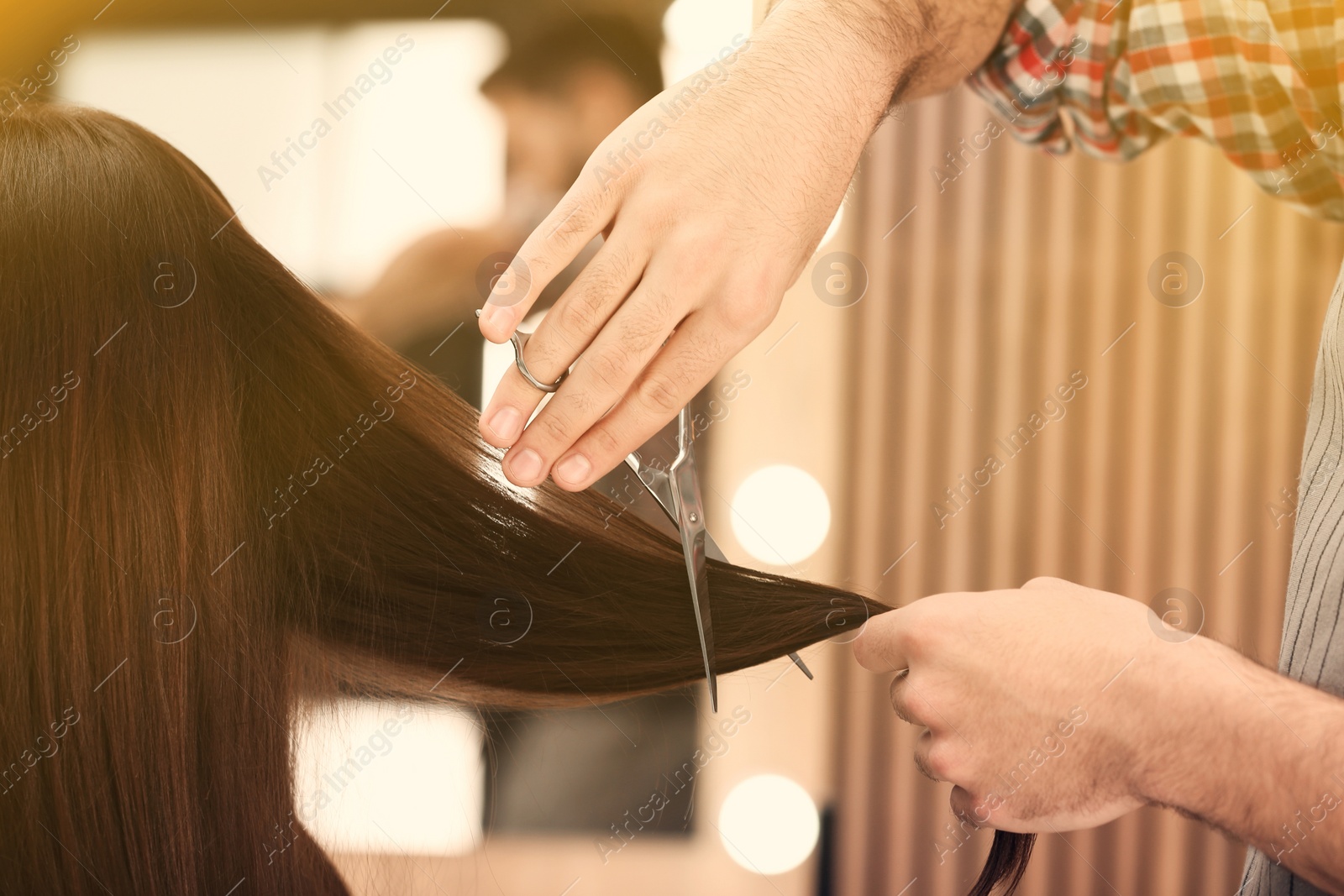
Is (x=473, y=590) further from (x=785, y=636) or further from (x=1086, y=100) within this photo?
(x=1086, y=100)

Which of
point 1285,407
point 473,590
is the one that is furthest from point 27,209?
point 1285,407

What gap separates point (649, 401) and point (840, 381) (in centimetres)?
73

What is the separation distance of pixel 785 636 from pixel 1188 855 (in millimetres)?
945

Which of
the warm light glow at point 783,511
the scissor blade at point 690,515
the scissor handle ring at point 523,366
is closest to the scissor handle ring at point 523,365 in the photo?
the scissor handle ring at point 523,366

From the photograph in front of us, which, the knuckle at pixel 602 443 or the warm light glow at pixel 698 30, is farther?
the warm light glow at pixel 698 30

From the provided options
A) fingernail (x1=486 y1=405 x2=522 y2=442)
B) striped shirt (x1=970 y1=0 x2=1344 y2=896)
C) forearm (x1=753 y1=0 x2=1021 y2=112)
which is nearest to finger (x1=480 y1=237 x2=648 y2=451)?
fingernail (x1=486 y1=405 x2=522 y2=442)

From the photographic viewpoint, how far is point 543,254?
1.46 feet

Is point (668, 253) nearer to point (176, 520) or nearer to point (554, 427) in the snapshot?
point (554, 427)

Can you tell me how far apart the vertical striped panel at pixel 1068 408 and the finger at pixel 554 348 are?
2.49 ft

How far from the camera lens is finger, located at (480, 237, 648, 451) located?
448 millimetres

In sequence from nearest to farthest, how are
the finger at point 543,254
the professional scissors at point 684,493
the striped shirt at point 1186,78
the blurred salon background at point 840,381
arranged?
the finger at point 543,254 → the professional scissors at point 684,493 → the striped shirt at point 1186,78 → the blurred salon background at point 840,381

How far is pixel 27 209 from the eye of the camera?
507mm

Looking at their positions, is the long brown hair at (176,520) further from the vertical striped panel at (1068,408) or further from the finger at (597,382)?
the vertical striped panel at (1068,408)

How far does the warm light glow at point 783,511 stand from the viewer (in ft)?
3.63
